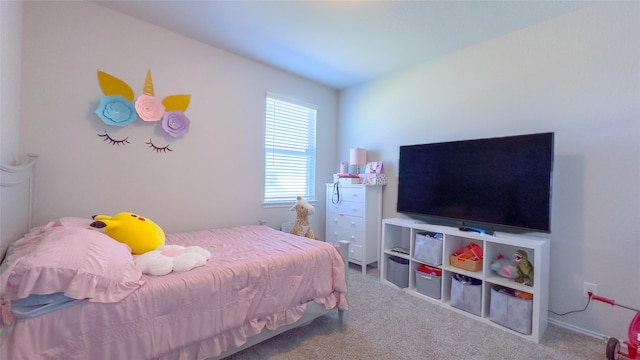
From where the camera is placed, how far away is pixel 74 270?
1.11 m

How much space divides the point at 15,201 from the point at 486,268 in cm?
332

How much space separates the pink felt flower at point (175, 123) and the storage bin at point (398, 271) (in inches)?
99.9

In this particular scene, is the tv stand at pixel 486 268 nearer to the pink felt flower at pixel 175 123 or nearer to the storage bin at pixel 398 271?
the storage bin at pixel 398 271

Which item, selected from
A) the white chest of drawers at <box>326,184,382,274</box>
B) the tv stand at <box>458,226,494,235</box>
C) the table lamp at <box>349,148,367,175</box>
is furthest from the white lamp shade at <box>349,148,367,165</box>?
the tv stand at <box>458,226,494,235</box>

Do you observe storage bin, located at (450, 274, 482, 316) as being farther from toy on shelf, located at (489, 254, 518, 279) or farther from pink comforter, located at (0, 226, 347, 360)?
pink comforter, located at (0, 226, 347, 360)

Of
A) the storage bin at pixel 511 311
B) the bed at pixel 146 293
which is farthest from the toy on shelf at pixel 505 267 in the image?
the bed at pixel 146 293

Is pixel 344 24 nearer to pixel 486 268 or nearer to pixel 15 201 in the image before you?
pixel 486 268

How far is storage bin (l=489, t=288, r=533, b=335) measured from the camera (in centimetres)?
192

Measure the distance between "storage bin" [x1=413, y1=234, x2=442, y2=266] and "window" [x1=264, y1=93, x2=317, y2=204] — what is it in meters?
1.65

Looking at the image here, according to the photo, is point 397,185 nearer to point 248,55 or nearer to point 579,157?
point 579,157

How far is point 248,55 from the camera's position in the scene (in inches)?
117

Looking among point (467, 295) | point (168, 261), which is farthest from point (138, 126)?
point (467, 295)

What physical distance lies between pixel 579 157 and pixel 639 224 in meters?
0.57

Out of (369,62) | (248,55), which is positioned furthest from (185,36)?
(369,62)
